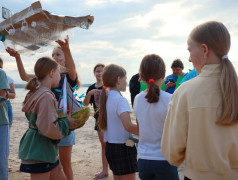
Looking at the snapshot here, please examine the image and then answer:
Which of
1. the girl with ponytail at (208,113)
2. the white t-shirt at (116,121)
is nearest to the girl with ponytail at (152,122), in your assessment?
the white t-shirt at (116,121)

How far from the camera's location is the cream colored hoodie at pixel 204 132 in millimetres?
1582

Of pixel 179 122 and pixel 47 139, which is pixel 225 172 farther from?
pixel 47 139

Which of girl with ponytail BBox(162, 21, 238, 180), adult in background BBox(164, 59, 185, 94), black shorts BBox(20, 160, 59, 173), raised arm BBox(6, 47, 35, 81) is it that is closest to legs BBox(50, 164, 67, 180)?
black shorts BBox(20, 160, 59, 173)

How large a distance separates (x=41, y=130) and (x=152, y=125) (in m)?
1.12

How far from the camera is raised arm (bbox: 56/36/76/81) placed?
3.04 meters

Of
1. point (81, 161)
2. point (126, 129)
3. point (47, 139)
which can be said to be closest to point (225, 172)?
point (126, 129)

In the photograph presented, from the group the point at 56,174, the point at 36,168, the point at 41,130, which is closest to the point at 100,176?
the point at 56,174

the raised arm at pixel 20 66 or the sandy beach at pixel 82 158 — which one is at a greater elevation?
the raised arm at pixel 20 66

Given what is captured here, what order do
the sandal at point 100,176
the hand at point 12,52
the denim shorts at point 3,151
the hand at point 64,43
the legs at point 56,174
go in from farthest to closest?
the sandal at point 100,176 < the denim shorts at point 3,151 < the hand at point 12,52 < the hand at point 64,43 < the legs at point 56,174

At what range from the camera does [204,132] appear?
1.59m

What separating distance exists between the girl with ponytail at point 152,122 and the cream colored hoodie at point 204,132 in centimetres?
65

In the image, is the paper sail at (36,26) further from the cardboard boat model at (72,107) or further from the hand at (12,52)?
the cardboard boat model at (72,107)

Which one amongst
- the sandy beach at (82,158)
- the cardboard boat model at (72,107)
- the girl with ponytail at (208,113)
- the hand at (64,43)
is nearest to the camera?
the girl with ponytail at (208,113)

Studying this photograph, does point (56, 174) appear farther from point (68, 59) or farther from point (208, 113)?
point (208, 113)
